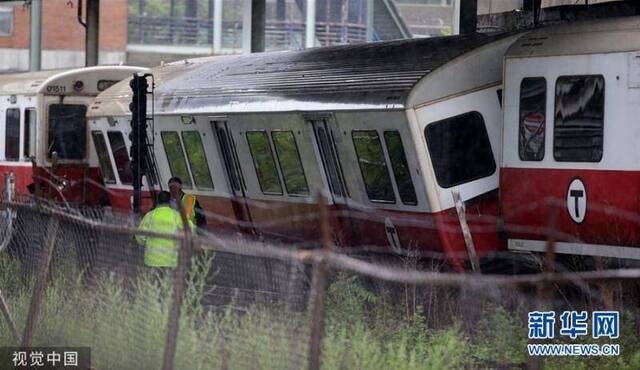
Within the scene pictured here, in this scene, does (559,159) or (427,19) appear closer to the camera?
(559,159)

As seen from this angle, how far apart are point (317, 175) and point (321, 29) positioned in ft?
126

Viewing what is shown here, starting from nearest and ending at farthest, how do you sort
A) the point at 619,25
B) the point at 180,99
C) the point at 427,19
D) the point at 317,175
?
the point at 619,25 < the point at 317,175 < the point at 180,99 < the point at 427,19

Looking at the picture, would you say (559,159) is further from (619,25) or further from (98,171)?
(98,171)

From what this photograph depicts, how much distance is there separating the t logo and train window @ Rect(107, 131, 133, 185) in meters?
11.4

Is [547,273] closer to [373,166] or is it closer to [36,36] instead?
[373,166]

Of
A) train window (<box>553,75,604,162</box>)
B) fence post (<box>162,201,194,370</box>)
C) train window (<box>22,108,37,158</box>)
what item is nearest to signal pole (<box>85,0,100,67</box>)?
train window (<box>22,108,37,158</box>)

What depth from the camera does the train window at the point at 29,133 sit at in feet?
82.5

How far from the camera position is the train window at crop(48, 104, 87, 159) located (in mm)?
25156

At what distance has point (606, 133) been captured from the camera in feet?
43.8

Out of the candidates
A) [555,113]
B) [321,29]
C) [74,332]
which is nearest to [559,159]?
[555,113]

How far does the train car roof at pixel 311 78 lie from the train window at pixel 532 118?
112 cm

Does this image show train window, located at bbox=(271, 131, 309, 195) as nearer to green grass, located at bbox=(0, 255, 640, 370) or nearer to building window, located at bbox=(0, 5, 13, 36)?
green grass, located at bbox=(0, 255, 640, 370)

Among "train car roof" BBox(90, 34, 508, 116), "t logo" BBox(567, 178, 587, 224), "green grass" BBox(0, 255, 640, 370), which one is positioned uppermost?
"train car roof" BBox(90, 34, 508, 116)

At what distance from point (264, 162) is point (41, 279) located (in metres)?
8.69
